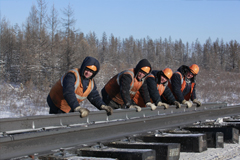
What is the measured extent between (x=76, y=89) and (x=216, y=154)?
8.78 ft

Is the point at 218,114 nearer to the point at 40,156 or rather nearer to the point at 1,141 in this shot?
the point at 40,156

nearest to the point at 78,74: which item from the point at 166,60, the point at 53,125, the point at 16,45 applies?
the point at 53,125

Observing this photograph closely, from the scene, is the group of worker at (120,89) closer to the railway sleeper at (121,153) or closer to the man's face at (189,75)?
the man's face at (189,75)

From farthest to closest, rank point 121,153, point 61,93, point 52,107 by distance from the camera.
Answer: point 52,107
point 61,93
point 121,153

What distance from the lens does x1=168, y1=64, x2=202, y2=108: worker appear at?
27.9ft

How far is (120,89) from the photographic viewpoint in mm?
6547

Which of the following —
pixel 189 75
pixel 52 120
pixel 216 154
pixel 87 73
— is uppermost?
pixel 189 75

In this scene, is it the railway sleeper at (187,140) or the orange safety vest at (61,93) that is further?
the orange safety vest at (61,93)

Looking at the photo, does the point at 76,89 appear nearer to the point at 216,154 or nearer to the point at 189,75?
the point at 216,154

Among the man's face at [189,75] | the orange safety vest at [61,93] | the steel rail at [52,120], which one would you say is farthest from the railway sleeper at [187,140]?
the man's face at [189,75]

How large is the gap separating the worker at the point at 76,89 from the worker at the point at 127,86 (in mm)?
864

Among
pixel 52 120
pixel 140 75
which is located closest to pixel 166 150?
pixel 52 120

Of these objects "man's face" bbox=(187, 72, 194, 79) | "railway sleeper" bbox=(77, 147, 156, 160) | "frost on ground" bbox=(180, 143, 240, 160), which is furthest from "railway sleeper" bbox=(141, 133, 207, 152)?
"man's face" bbox=(187, 72, 194, 79)

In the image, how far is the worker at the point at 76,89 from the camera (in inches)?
195
